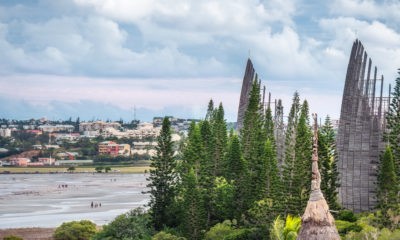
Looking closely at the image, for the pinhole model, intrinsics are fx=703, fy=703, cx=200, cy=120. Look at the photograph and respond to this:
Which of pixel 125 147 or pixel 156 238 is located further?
pixel 125 147

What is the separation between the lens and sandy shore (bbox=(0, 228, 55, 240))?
52.8 metres

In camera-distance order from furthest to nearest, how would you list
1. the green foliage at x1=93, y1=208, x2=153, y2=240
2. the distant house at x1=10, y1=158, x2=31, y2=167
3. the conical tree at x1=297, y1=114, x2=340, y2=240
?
1. the distant house at x1=10, y1=158, x2=31, y2=167
2. the green foliage at x1=93, y1=208, x2=153, y2=240
3. the conical tree at x1=297, y1=114, x2=340, y2=240

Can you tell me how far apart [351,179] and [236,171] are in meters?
9.55

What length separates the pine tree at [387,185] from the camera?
31875 mm

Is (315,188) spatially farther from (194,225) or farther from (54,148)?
(54,148)

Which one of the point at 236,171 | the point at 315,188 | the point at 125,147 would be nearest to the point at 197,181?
the point at 236,171

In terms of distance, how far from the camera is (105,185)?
109500 millimetres

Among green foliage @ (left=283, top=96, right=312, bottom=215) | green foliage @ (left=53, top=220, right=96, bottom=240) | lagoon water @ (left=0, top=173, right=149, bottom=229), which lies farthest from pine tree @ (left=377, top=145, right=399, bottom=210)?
lagoon water @ (left=0, top=173, right=149, bottom=229)

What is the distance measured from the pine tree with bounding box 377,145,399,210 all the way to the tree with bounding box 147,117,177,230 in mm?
16579

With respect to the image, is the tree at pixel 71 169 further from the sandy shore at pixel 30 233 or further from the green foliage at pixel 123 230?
the green foliage at pixel 123 230

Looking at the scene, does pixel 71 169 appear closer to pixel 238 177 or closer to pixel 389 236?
pixel 238 177

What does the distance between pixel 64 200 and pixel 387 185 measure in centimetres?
5881

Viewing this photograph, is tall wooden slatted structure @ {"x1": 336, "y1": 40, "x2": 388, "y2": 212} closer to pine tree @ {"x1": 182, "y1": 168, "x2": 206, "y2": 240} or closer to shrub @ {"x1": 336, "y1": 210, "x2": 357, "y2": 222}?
shrub @ {"x1": 336, "y1": 210, "x2": 357, "y2": 222}

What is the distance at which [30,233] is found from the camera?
54.9 m
